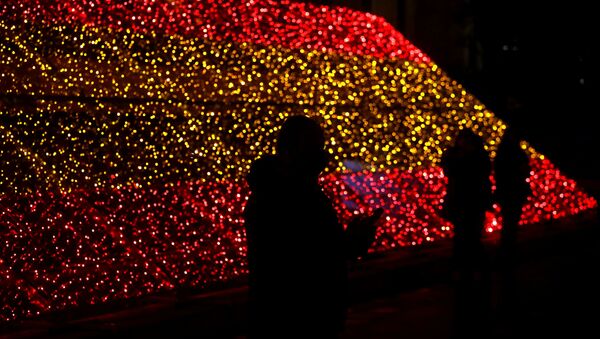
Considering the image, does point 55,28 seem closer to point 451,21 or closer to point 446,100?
point 446,100

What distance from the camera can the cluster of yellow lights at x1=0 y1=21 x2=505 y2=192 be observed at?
775 centimetres

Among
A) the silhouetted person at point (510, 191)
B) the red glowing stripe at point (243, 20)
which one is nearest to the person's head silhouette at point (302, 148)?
the red glowing stripe at point (243, 20)

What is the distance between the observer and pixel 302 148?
3473 millimetres

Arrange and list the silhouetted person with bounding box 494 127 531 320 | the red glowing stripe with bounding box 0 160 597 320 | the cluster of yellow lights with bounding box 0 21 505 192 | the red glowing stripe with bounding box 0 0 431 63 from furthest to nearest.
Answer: the silhouetted person with bounding box 494 127 531 320 → the red glowing stripe with bounding box 0 0 431 63 → the cluster of yellow lights with bounding box 0 21 505 192 → the red glowing stripe with bounding box 0 160 597 320

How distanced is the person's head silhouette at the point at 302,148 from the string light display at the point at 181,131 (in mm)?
3661

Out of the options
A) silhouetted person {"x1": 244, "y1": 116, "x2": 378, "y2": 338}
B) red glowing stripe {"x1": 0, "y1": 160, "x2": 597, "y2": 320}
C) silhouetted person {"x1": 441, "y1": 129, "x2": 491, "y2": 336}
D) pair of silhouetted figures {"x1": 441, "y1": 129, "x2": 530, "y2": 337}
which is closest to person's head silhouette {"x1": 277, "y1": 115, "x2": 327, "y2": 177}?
silhouetted person {"x1": 244, "y1": 116, "x2": 378, "y2": 338}

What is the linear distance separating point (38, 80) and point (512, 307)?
Answer: 13.4ft

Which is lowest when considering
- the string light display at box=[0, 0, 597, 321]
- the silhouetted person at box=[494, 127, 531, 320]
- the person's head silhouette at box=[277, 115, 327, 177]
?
the silhouetted person at box=[494, 127, 531, 320]

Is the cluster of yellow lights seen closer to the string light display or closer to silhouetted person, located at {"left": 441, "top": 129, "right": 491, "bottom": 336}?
the string light display

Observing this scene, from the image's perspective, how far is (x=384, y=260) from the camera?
9109 mm

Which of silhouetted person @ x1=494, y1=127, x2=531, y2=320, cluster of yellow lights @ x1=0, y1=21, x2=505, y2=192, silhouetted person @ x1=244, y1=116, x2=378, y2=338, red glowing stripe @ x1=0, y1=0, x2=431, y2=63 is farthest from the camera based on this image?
silhouetted person @ x1=494, y1=127, x2=531, y2=320

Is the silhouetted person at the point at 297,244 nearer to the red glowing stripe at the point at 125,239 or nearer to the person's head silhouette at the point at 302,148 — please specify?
the person's head silhouette at the point at 302,148

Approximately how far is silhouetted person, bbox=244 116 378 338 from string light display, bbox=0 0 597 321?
3.56 metres

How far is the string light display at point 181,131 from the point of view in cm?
731
